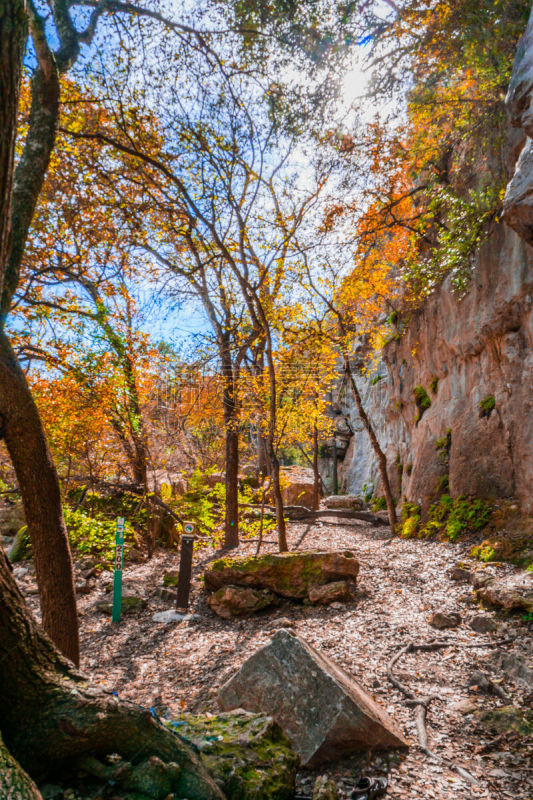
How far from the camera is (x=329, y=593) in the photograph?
6199mm

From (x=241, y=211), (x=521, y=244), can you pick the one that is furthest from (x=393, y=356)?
(x=241, y=211)

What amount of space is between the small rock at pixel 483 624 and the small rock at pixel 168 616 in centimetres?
420

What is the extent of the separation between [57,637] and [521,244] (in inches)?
374

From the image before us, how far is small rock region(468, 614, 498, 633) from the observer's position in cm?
467

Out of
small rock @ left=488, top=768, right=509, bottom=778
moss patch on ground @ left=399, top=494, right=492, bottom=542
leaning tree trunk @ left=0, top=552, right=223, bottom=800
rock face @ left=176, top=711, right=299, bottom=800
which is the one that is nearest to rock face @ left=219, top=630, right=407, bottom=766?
rock face @ left=176, top=711, right=299, bottom=800

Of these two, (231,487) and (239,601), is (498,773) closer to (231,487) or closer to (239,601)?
(239,601)

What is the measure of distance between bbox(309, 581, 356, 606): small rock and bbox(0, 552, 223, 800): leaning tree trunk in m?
4.48

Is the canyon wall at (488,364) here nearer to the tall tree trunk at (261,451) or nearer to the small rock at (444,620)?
the small rock at (444,620)

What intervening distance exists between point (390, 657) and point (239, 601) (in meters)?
2.58

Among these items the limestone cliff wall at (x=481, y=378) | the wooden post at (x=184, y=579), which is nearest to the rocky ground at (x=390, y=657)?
the wooden post at (x=184, y=579)

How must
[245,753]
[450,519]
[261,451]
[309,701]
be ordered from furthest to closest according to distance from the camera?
[261,451] → [450,519] → [309,701] → [245,753]

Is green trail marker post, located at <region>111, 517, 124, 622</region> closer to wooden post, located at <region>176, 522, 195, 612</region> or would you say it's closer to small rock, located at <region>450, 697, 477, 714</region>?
wooden post, located at <region>176, 522, 195, 612</region>

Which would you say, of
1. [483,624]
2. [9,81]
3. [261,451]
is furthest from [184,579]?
[261,451]

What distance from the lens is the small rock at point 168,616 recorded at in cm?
647
